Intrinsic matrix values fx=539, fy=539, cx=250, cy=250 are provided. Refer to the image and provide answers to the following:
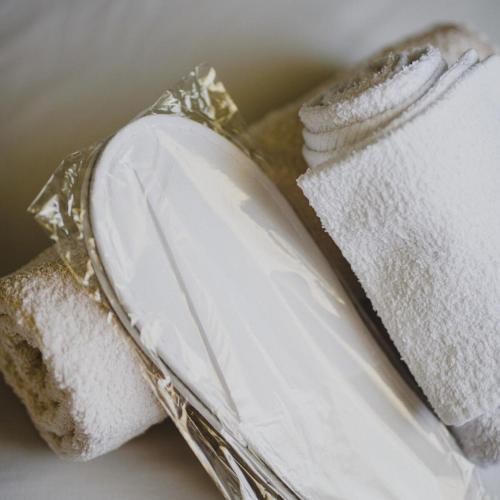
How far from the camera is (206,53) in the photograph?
72cm

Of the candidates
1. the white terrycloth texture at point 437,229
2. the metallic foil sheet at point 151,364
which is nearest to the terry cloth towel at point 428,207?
the white terrycloth texture at point 437,229

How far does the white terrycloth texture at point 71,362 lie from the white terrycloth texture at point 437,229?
0.23 metres

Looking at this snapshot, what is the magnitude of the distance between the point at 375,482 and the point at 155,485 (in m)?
0.22

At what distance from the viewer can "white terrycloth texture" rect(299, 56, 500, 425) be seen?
1.54ft

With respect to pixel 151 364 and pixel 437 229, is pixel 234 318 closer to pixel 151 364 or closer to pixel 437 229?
pixel 151 364

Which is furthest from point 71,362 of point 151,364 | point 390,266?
point 390,266

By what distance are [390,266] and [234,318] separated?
16 cm

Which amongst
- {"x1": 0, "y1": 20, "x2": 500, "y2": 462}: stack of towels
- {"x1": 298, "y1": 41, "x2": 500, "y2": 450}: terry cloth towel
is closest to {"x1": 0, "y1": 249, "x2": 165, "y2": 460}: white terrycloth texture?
{"x1": 0, "y1": 20, "x2": 500, "y2": 462}: stack of towels

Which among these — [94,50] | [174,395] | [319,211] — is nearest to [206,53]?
[94,50]

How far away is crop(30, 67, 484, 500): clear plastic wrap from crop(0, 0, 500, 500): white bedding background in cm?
10

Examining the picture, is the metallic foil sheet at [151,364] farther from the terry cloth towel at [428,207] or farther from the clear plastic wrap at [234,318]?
the terry cloth towel at [428,207]

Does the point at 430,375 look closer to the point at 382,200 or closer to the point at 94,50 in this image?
the point at 382,200

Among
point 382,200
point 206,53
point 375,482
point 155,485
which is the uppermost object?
point 206,53

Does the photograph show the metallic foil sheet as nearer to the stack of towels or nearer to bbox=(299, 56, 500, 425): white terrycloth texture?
the stack of towels
